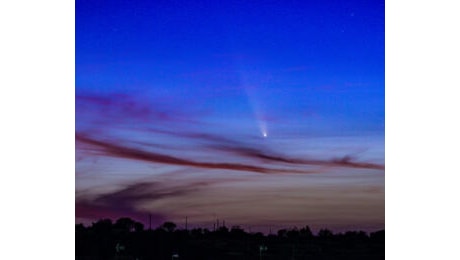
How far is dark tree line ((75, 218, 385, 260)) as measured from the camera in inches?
142

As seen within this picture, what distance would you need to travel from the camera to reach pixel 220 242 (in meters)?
3.64

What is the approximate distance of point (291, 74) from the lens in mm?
3588

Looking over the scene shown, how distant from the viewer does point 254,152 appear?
3.58 m

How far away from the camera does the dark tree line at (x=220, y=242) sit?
360 centimetres
